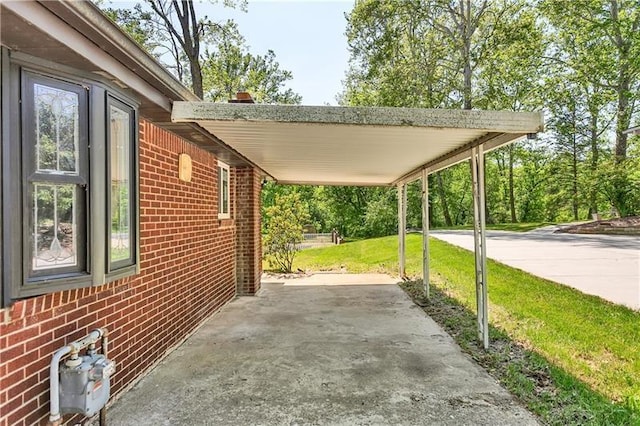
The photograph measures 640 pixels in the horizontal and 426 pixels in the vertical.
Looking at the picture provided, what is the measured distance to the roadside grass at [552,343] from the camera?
3654 millimetres

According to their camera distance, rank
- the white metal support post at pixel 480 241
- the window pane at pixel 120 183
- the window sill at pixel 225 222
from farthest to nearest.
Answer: the window sill at pixel 225 222
the white metal support post at pixel 480 241
the window pane at pixel 120 183

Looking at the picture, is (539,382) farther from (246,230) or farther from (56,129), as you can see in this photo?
(246,230)

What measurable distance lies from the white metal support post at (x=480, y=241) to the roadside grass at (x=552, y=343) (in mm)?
319

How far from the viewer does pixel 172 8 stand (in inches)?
695

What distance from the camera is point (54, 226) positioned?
2631 mm

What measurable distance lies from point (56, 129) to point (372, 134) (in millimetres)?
3096

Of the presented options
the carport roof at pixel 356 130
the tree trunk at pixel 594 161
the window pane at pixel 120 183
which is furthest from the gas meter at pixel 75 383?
the tree trunk at pixel 594 161

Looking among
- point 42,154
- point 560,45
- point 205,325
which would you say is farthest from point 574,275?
point 560,45

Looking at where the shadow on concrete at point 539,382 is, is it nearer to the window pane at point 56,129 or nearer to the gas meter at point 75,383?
the gas meter at point 75,383

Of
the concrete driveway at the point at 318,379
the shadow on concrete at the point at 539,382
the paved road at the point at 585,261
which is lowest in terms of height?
the shadow on concrete at the point at 539,382

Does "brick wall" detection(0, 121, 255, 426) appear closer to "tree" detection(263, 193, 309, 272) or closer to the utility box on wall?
the utility box on wall

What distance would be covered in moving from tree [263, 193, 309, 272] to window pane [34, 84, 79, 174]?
9.97 metres

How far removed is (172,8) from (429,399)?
63.0ft

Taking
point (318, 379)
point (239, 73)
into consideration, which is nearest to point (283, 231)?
point (318, 379)
